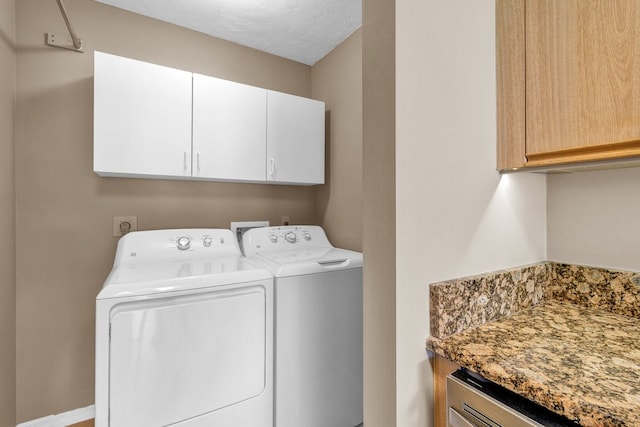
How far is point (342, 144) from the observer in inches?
94.1

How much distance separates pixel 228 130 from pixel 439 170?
1560 millimetres

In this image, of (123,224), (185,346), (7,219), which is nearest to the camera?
(185,346)

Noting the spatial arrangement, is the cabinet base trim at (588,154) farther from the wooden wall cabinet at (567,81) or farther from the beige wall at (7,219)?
the beige wall at (7,219)

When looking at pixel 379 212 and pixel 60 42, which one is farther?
pixel 60 42

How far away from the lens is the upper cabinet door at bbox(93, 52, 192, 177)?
1607 millimetres

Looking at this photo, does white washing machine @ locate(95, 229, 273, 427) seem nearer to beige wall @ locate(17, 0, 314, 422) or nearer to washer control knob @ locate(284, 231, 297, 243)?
beige wall @ locate(17, 0, 314, 422)

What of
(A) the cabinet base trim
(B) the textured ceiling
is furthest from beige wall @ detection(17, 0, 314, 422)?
(A) the cabinet base trim

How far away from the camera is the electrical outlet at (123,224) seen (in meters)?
1.93

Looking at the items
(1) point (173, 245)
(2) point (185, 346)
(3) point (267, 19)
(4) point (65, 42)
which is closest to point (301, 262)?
(2) point (185, 346)

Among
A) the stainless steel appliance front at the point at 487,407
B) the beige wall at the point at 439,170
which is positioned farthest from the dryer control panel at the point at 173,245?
the stainless steel appliance front at the point at 487,407

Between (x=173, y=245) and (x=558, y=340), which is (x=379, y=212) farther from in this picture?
(x=173, y=245)

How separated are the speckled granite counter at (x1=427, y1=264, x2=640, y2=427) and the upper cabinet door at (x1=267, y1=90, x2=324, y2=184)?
1598 mm

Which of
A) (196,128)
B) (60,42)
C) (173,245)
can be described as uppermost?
(60,42)

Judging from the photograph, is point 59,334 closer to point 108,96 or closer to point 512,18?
point 108,96
